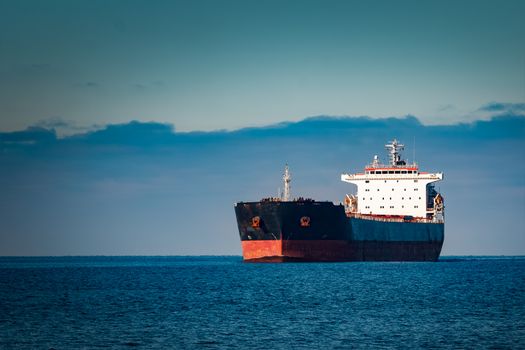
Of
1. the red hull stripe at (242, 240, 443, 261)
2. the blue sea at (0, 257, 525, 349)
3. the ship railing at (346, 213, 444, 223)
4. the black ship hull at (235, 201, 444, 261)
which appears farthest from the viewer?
the ship railing at (346, 213, 444, 223)

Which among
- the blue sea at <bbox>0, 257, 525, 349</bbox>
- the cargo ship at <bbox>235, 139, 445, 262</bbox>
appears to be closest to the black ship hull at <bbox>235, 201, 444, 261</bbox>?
the cargo ship at <bbox>235, 139, 445, 262</bbox>

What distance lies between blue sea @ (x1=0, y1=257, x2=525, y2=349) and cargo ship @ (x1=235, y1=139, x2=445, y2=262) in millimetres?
8335

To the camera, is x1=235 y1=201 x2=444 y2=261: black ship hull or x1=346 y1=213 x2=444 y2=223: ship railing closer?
x1=235 y1=201 x2=444 y2=261: black ship hull

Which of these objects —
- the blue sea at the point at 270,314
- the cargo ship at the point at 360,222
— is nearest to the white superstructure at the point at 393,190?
the cargo ship at the point at 360,222

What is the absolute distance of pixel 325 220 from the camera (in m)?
69.3

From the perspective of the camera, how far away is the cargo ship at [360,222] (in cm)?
6869

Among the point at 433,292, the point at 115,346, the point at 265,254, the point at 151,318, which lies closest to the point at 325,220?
the point at 265,254

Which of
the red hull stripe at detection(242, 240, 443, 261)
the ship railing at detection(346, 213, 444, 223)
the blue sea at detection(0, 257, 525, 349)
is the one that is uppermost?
the ship railing at detection(346, 213, 444, 223)

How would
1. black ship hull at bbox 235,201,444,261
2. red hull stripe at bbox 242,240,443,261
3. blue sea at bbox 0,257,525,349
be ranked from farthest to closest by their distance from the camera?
red hull stripe at bbox 242,240,443,261, black ship hull at bbox 235,201,444,261, blue sea at bbox 0,257,525,349

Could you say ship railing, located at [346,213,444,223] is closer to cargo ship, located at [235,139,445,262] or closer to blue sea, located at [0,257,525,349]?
cargo ship, located at [235,139,445,262]

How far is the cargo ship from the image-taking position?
68688 millimetres

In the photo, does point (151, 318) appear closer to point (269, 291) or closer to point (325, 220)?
point (269, 291)

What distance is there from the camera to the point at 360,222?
244 ft

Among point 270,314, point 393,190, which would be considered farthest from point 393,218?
point 270,314
